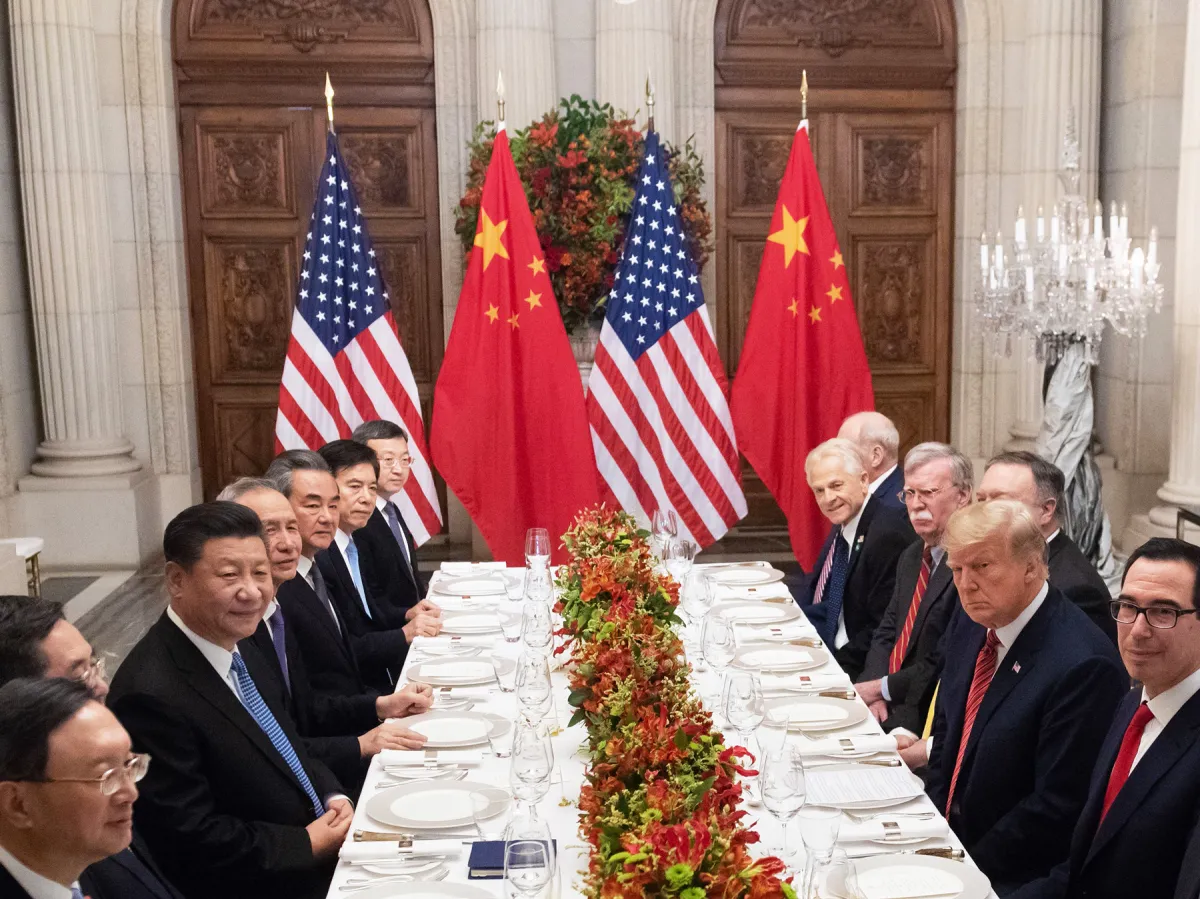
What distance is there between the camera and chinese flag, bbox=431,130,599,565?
706cm

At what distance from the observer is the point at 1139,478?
8297 millimetres

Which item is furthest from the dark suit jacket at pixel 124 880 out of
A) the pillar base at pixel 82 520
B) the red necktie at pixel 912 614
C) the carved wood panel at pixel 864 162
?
the carved wood panel at pixel 864 162

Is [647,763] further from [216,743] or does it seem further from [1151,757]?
[216,743]

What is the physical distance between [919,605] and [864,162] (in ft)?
17.4

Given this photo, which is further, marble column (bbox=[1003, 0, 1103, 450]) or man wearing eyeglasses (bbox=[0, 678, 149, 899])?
marble column (bbox=[1003, 0, 1103, 450])

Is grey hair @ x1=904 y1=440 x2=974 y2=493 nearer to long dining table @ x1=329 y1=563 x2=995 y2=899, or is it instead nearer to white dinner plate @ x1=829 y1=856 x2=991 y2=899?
long dining table @ x1=329 y1=563 x2=995 y2=899

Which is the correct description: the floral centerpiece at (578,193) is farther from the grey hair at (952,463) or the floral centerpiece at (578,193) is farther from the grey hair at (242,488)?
the grey hair at (242,488)

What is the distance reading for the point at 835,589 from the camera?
207 inches

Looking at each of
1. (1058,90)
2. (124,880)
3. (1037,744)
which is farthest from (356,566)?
(1058,90)

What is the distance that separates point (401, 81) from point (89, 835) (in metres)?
7.35

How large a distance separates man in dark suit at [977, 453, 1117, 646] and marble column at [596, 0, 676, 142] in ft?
15.4

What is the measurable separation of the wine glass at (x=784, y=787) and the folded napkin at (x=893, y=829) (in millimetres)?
261

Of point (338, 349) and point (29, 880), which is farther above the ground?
point (338, 349)

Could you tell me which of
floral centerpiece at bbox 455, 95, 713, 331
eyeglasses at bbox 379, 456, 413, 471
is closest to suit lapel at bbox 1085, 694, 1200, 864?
eyeglasses at bbox 379, 456, 413, 471
